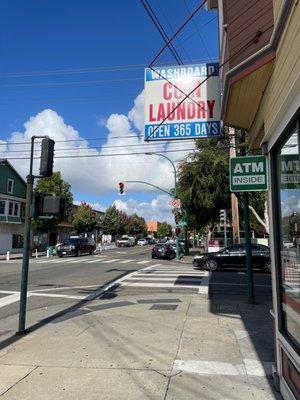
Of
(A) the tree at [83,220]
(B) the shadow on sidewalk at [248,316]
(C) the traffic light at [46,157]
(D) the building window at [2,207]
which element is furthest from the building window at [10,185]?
(C) the traffic light at [46,157]

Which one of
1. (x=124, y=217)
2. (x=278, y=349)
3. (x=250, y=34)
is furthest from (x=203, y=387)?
(x=124, y=217)

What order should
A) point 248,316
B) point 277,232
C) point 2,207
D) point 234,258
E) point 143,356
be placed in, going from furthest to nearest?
point 2,207 → point 234,258 → point 248,316 → point 143,356 → point 277,232

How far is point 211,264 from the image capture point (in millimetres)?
22469

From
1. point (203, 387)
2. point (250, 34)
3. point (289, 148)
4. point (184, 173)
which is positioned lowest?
point (203, 387)

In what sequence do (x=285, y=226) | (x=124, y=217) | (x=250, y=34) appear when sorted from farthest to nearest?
(x=124, y=217)
(x=250, y=34)
(x=285, y=226)

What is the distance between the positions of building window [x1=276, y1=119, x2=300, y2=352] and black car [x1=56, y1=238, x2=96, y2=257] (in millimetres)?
34948

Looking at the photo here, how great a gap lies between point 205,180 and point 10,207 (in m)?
24.0

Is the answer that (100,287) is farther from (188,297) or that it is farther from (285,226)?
(285,226)

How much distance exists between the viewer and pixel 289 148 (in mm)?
4613

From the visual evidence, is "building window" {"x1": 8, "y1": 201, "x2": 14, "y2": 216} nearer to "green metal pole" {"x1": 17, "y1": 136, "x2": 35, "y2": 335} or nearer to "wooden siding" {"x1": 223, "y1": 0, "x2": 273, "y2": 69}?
"green metal pole" {"x1": 17, "y1": 136, "x2": 35, "y2": 335}

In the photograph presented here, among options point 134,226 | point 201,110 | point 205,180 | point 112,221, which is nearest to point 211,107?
point 201,110

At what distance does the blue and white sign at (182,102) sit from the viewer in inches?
383

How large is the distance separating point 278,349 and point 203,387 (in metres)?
0.99

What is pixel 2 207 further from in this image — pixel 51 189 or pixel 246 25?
pixel 246 25
